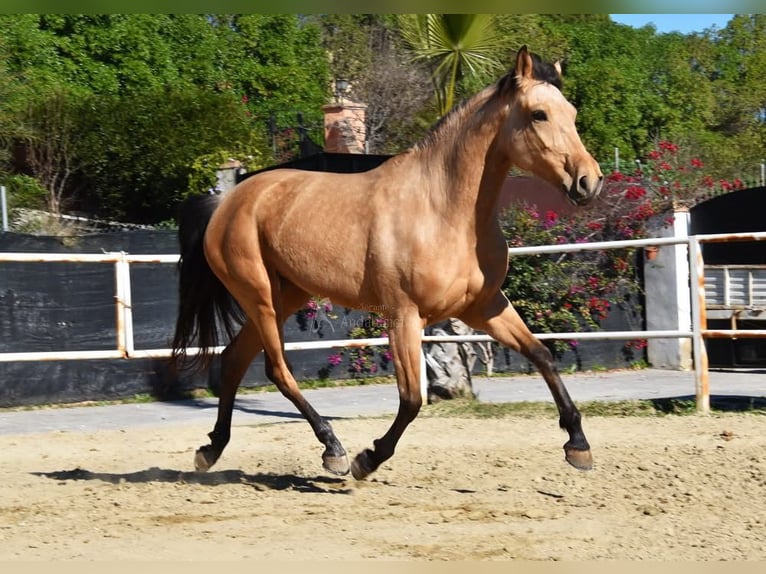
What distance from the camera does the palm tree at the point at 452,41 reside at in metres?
11.3

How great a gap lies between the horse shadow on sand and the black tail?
69 centimetres

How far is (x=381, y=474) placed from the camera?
236 inches

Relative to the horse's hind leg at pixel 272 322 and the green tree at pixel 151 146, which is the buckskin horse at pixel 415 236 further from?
the green tree at pixel 151 146

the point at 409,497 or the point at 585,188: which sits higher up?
the point at 585,188

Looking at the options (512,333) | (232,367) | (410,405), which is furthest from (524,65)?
(232,367)

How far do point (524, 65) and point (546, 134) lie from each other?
1.31ft

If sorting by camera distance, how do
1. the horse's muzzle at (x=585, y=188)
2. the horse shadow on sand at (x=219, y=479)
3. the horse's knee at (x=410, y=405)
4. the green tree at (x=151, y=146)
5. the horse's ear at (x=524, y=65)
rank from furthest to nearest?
the green tree at (x=151, y=146), the horse shadow on sand at (x=219, y=479), the horse's knee at (x=410, y=405), the horse's ear at (x=524, y=65), the horse's muzzle at (x=585, y=188)

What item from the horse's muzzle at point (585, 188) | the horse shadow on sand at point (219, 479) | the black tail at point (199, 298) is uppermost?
the horse's muzzle at point (585, 188)

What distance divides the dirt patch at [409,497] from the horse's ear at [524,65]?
6.74 ft

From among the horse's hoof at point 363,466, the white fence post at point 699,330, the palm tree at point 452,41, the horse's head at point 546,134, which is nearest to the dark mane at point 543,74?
the horse's head at point 546,134

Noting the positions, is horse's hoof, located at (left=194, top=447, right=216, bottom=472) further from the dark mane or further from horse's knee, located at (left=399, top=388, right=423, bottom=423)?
the dark mane

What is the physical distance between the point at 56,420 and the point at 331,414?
217 cm

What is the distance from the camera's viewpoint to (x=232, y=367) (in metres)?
6.31

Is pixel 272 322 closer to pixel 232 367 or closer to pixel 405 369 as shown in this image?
pixel 232 367
